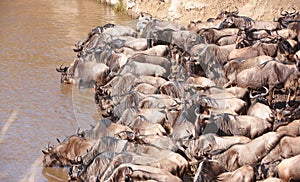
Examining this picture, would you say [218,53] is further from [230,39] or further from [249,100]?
[249,100]

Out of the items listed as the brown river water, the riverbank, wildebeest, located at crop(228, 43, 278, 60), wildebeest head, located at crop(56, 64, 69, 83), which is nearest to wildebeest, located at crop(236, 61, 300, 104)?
wildebeest, located at crop(228, 43, 278, 60)

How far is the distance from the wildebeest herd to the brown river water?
427mm

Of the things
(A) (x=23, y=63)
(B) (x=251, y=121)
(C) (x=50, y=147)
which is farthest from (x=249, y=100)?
(A) (x=23, y=63)

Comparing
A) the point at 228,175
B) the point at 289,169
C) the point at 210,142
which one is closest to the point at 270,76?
the point at 210,142

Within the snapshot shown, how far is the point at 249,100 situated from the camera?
12.0 m

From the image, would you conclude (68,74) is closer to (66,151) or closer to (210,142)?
(66,151)

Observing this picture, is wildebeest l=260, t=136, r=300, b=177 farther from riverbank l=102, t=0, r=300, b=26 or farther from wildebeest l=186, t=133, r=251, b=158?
riverbank l=102, t=0, r=300, b=26

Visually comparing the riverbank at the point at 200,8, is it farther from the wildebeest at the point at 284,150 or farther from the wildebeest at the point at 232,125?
the wildebeest at the point at 284,150

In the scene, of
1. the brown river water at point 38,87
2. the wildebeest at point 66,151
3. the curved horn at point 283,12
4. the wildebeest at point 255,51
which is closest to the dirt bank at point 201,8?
the curved horn at point 283,12

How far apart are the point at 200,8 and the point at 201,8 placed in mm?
38

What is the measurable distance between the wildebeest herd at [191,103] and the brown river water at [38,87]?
43 cm

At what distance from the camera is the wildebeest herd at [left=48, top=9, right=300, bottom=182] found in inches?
370

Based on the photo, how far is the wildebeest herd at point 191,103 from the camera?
9.40m

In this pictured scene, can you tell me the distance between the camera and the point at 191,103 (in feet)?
37.7
